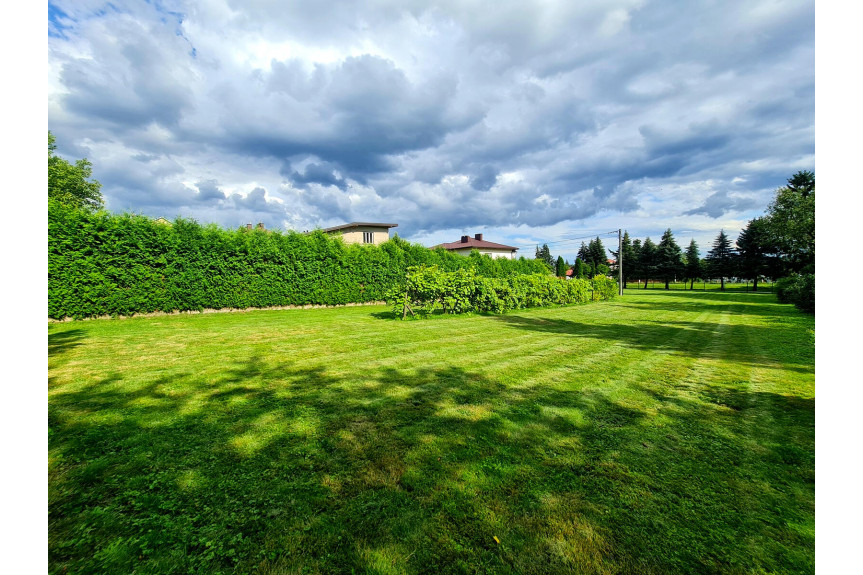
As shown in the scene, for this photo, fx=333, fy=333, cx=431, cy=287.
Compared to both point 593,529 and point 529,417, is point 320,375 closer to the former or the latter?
point 529,417

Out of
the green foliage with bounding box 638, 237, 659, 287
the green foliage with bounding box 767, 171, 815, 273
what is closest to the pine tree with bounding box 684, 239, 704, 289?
the green foliage with bounding box 638, 237, 659, 287

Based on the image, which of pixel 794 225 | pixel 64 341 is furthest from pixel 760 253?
pixel 64 341

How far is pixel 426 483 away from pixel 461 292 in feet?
35.4

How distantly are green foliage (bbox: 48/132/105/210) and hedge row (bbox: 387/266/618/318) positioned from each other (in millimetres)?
30545

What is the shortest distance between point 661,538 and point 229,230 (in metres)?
15.7

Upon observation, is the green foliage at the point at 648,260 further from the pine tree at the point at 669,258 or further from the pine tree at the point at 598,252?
the pine tree at the point at 598,252

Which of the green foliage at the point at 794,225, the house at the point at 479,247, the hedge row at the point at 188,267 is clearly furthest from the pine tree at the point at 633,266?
the hedge row at the point at 188,267

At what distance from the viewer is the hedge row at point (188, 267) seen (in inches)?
405

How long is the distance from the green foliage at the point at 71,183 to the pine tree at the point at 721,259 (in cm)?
7412

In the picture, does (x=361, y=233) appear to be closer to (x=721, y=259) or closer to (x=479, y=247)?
(x=479, y=247)

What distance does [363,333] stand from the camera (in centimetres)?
852

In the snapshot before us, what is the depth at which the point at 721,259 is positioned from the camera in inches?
1984

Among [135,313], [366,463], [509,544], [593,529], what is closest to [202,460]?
[366,463]
